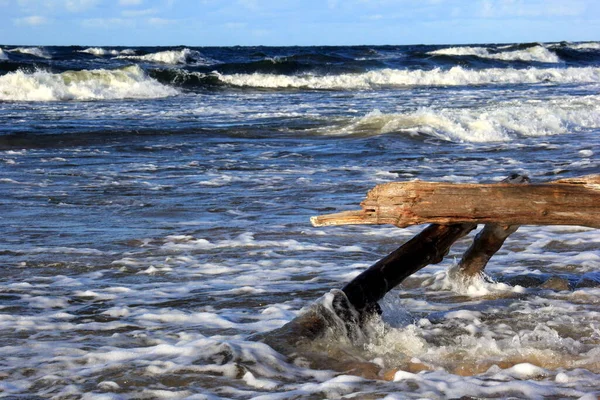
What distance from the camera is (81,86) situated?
25328mm

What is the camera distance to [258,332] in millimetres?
4176

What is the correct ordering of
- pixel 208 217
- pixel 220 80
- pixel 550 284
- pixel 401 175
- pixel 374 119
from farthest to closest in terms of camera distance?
pixel 220 80 → pixel 374 119 → pixel 401 175 → pixel 208 217 → pixel 550 284

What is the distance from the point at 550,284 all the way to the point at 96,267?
2914 millimetres

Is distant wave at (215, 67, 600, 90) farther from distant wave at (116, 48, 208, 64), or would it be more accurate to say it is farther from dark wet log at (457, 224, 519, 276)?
dark wet log at (457, 224, 519, 276)

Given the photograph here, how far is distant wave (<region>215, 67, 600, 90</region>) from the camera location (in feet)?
101

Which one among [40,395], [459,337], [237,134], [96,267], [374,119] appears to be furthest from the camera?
[374,119]

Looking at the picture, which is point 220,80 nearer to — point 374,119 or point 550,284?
point 374,119

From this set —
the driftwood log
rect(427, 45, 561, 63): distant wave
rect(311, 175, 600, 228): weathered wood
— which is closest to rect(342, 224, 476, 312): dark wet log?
the driftwood log

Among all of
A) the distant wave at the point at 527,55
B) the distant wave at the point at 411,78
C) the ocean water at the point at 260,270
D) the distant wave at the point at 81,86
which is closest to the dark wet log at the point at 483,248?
the ocean water at the point at 260,270

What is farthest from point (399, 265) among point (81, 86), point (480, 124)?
point (81, 86)

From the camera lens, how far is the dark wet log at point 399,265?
400 centimetres

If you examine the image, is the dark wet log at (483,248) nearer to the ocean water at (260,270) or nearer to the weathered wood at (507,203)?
the ocean water at (260,270)

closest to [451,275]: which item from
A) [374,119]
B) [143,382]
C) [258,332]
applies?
[258,332]

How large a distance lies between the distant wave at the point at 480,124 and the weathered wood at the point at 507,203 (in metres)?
10.2
